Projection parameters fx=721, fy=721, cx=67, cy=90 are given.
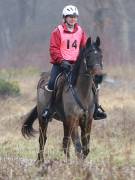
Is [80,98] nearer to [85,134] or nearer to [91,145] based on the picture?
[85,134]

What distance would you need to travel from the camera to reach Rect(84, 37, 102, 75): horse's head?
11125mm

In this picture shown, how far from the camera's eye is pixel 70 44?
39.6 ft

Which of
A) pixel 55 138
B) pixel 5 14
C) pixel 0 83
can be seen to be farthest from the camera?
pixel 5 14

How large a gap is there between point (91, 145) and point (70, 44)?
2984mm

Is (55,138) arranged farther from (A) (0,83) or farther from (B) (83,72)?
(A) (0,83)

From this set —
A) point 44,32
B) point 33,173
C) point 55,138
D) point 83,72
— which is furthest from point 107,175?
point 44,32

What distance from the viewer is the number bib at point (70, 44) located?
473 inches

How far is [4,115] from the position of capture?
813 inches

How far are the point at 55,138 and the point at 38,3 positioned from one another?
5917 cm

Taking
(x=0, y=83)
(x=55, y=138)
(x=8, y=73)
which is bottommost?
(x=8, y=73)

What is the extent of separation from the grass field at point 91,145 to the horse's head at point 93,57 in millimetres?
1153

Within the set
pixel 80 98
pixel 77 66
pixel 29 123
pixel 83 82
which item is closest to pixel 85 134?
pixel 80 98

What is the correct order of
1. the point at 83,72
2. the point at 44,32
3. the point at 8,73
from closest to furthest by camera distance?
1. the point at 83,72
2. the point at 8,73
3. the point at 44,32

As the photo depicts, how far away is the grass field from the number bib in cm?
156
